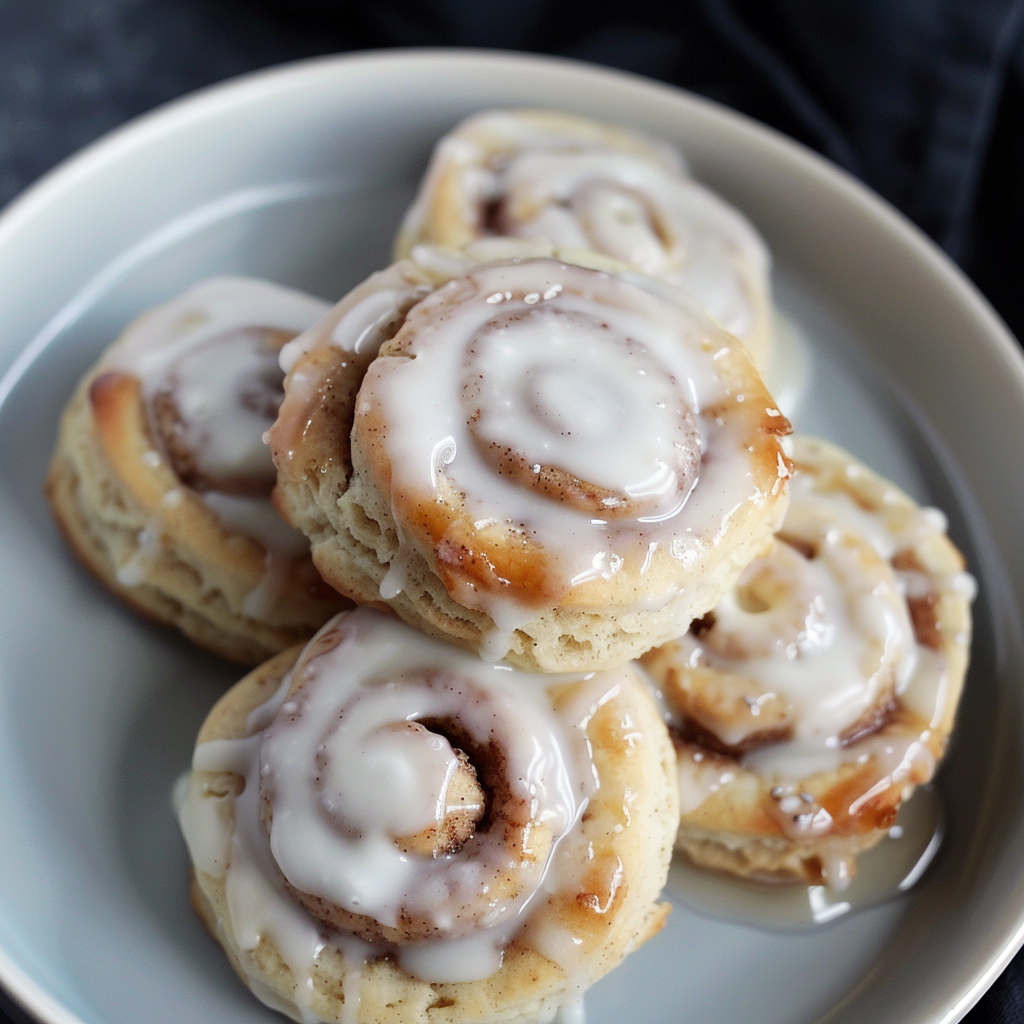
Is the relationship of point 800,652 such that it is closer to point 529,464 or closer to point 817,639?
point 817,639

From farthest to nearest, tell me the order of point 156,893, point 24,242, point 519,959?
1. point 24,242
2. point 156,893
3. point 519,959

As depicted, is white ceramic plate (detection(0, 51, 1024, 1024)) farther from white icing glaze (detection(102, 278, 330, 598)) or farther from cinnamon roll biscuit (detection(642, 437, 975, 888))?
white icing glaze (detection(102, 278, 330, 598))

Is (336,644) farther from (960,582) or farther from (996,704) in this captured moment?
(996,704)

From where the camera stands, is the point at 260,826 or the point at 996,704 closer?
the point at 260,826

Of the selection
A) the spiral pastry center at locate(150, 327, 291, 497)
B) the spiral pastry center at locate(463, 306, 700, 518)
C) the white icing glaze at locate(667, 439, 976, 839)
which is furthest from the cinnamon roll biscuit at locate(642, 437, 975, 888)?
the spiral pastry center at locate(150, 327, 291, 497)

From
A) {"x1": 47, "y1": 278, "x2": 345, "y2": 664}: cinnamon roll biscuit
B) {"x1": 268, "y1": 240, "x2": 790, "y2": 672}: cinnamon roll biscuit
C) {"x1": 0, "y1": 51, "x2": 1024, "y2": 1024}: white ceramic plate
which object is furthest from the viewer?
{"x1": 47, "y1": 278, "x2": 345, "y2": 664}: cinnamon roll biscuit

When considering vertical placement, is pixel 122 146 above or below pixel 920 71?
below

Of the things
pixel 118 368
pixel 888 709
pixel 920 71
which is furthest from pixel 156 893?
pixel 920 71
